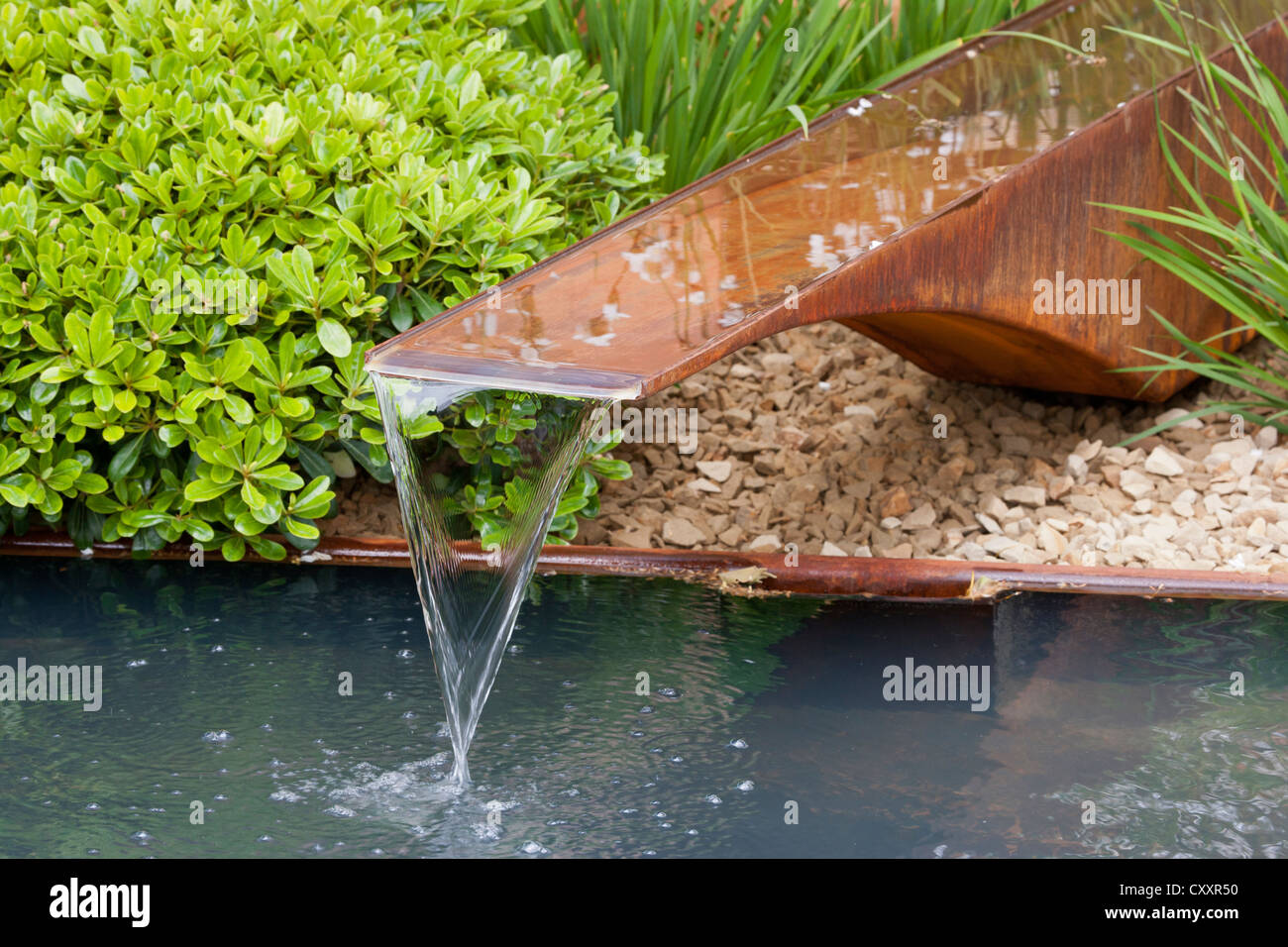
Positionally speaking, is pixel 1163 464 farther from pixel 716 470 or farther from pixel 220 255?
pixel 220 255

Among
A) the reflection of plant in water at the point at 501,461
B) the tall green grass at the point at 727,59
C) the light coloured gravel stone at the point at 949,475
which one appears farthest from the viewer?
the tall green grass at the point at 727,59

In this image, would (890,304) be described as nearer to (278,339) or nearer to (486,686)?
(486,686)

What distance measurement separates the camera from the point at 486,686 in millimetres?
2547

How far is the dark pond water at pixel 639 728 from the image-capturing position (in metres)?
2.10

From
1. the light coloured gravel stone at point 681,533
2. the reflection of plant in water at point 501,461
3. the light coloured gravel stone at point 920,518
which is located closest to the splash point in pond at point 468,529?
the reflection of plant in water at point 501,461

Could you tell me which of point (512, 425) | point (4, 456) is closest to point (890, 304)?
point (512, 425)

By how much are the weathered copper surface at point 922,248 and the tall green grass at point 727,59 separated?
0.28m

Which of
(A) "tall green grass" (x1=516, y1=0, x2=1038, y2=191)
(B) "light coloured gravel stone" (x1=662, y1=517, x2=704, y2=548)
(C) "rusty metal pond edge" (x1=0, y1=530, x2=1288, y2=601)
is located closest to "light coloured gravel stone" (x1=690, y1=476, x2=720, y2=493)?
(B) "light coloured gravel stone" (x1=662, y1=517, x2=704, y2=548)

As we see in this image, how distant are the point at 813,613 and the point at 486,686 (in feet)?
2.82

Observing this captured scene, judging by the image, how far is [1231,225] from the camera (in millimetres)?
3791

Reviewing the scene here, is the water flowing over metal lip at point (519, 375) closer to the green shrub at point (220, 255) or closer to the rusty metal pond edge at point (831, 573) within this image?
the green shrub at point (220, 255)

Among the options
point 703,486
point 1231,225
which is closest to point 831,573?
point 703,486

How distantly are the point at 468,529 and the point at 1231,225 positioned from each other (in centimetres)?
245

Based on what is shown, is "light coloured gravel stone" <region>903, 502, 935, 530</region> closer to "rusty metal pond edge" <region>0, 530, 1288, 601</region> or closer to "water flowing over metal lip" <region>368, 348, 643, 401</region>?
"rusty metal pond edge" <region>0, 530, 1288, 601</region>
